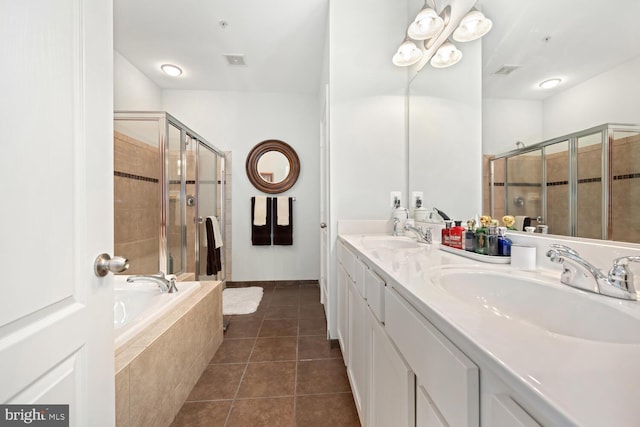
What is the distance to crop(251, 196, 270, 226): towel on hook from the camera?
10.9 ft

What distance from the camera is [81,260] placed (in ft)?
1.93

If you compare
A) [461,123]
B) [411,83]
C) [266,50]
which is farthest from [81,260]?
[266,50]

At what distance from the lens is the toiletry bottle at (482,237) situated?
42.1 inches

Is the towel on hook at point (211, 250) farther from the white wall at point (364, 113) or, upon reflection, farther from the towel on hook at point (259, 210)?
the white wall at point (364, 113)

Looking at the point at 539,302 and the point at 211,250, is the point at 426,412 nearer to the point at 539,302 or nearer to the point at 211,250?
the point at 539,302

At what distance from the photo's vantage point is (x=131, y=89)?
2779mm

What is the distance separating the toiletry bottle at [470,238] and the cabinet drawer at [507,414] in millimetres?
864

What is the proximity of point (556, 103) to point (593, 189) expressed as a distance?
30 cm

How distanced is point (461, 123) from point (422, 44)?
2.64 ft

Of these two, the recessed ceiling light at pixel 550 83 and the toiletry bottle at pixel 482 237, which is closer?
the recessed ceiling light at pixel 550 83

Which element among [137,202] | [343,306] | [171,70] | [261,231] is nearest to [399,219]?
[343,306]

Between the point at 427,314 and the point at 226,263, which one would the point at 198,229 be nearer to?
the point at 226,263

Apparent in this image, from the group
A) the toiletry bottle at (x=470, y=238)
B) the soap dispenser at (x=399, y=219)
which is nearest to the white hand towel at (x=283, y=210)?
the soap dispenser at (x=399, y=219)

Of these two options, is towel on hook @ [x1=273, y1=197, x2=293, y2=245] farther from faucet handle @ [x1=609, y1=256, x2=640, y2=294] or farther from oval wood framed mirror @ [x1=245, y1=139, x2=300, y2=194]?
faucet handle @ [x1=609, y1=256, x2=640, y2=294]
